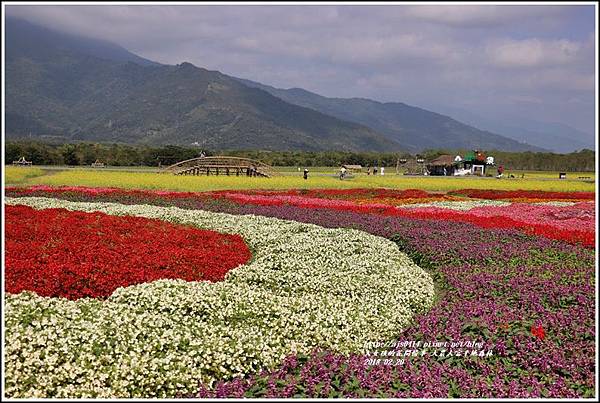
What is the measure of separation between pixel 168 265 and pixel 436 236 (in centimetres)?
881

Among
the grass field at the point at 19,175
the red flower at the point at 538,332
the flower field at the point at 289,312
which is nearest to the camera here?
the flower field at the point at 289,312

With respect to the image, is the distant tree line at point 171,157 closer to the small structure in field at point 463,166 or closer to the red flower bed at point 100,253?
the small structure in field at point 463,166

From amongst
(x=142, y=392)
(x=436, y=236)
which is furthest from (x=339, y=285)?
(x=436, y=236)

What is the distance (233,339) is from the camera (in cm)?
779

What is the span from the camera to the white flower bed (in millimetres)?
6691

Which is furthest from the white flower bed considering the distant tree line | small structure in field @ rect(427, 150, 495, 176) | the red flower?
small structure in field @ rect(427, 150, 495, 176)

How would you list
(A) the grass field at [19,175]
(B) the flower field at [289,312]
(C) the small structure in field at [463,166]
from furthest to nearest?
(C) the small structure in field at [463,166] → (A) the grass field at [19,175] → (B) the flower field at [289,312]

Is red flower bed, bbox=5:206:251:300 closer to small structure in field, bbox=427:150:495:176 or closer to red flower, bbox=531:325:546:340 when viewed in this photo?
red flower, bbox=531:325:546:340

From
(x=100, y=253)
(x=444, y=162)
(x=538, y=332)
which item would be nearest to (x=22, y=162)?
(x=444, y=162)

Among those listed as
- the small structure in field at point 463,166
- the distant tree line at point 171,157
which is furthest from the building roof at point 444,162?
the distant tree line at point 171,157

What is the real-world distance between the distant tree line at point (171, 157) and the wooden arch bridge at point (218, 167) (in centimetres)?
1272

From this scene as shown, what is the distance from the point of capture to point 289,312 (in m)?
8.99

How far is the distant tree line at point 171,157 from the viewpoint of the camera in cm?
7438

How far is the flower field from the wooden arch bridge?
4419 centimetres
